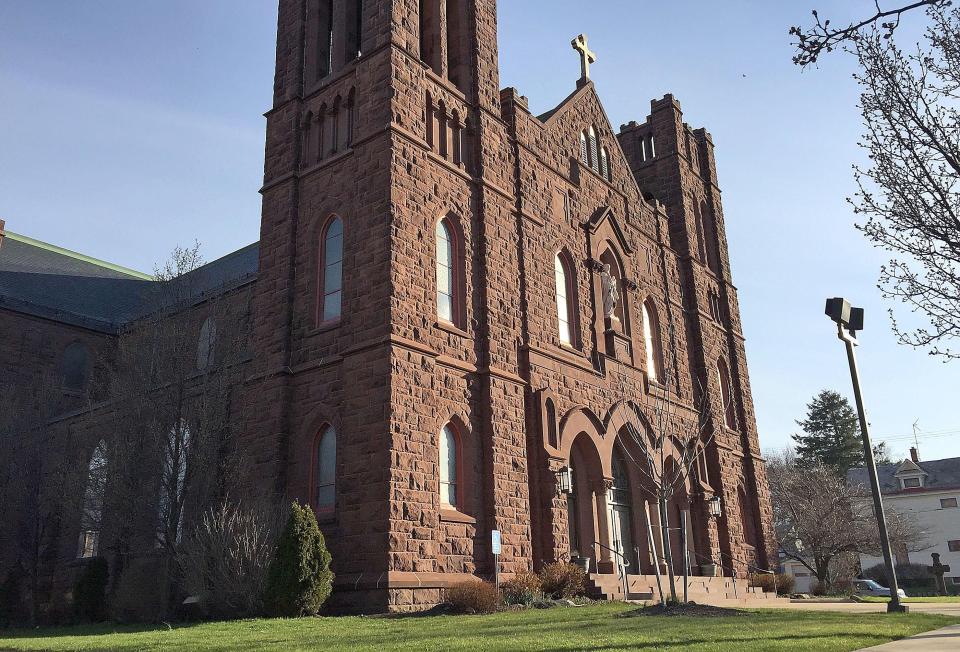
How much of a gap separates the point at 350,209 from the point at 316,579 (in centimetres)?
815

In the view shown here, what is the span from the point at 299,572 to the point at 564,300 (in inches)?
459

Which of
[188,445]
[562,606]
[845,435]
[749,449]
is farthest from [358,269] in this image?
[845,435]

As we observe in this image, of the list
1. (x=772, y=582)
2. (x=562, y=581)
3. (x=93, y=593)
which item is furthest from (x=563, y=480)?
(x=772, y=582)

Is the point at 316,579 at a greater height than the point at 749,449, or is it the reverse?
the point at 749,449

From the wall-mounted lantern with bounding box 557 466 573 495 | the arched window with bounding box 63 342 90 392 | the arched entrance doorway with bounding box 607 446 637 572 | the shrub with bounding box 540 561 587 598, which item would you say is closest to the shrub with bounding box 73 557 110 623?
the shrub with bounding box 540 561 587 598

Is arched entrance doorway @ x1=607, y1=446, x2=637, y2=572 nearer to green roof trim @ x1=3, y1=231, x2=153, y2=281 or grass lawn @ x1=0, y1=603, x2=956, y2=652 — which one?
grass lawn @ x1=0, y1=603, x2=956, y2=652

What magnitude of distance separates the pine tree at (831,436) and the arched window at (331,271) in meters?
63.3

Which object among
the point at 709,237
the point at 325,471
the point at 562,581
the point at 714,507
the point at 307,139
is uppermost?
the point at 709,237

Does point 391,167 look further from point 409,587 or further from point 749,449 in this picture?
point 749,449

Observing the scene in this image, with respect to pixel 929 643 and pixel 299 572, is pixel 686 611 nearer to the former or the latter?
pixel 929 643

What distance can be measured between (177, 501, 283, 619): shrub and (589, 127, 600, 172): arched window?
1621cm

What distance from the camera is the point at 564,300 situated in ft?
75.5

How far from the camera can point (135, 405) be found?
19203mm

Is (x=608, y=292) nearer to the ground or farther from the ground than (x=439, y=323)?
farther from the ground
